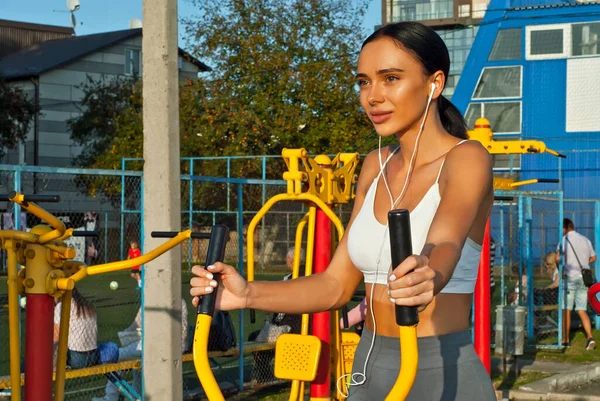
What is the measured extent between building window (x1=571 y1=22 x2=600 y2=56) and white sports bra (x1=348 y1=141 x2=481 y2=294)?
92.4 feet

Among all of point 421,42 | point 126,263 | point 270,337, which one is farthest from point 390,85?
point 270,337

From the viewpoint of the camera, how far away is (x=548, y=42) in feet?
100

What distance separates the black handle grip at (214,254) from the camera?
2.52 meters

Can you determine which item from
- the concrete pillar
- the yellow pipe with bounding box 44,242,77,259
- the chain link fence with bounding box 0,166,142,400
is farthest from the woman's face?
the concrete pillar

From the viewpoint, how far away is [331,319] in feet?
25.3

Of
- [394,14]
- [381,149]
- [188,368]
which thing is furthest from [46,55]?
[381,149]

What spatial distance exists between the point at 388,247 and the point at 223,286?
1.40ft

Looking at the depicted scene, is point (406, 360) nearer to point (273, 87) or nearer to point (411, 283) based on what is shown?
point (411, 283)

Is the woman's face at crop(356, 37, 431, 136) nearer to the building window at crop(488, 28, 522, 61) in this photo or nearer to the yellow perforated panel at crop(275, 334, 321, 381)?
the yellow perforated panel at crop(275, 334, 321, 381)

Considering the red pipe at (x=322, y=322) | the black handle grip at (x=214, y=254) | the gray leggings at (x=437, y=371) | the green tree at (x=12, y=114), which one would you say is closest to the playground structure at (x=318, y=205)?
the red pipe at (x=322, y=322)

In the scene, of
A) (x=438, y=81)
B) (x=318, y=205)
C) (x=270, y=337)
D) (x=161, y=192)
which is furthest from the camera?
(x=270, y=337)

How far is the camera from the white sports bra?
2.77 meters

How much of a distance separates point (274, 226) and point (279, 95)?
199 inches

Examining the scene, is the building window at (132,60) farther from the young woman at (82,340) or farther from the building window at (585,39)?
the young woman at (82,340)
